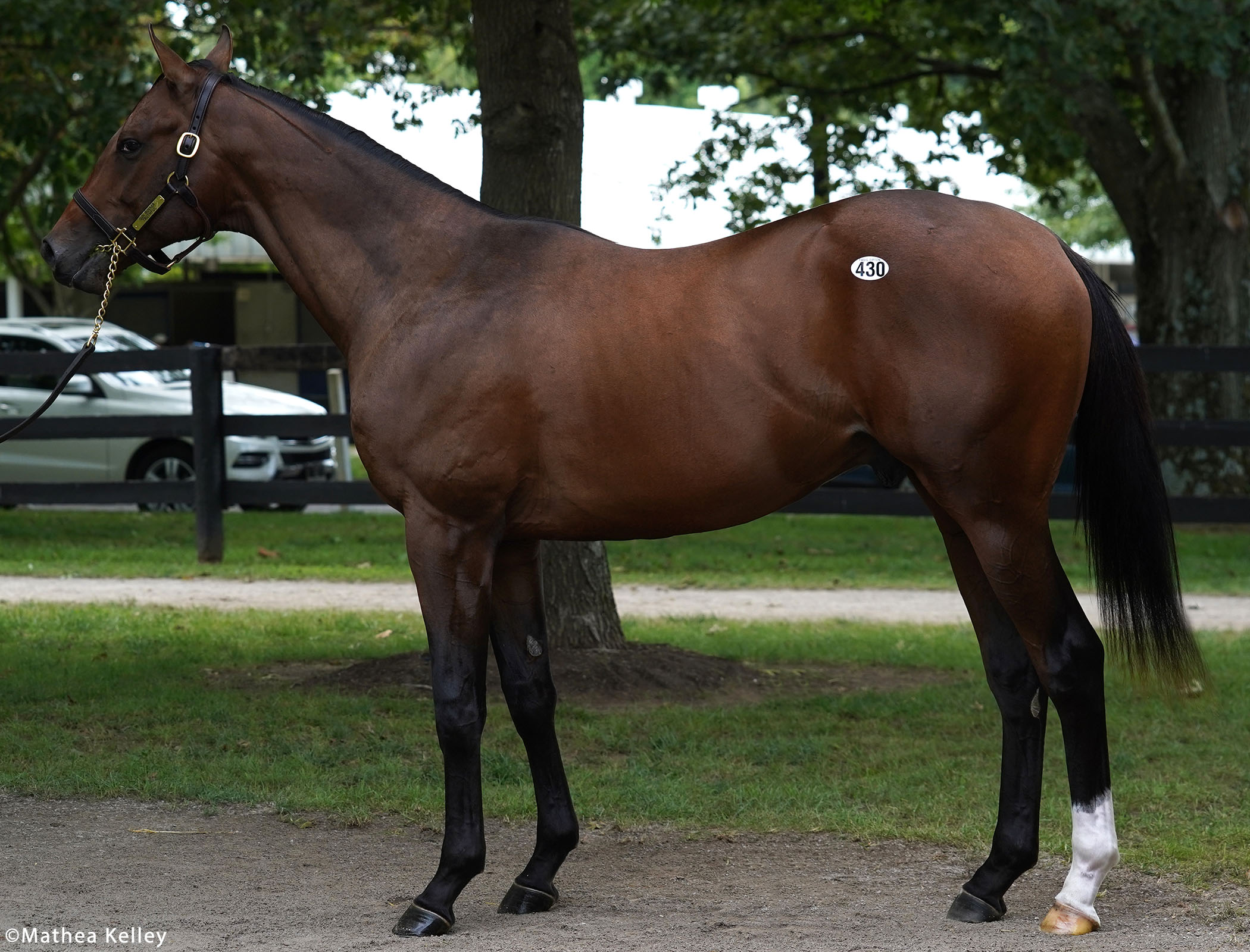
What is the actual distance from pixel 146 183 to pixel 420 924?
2245 millimetres

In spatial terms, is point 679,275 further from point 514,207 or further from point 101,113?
point 101,113

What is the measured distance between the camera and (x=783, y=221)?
160 inches

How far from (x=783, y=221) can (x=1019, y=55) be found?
8.39 metres

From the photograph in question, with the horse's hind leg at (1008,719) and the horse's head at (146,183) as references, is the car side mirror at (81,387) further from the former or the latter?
the horse's hind leg at (1008,719)

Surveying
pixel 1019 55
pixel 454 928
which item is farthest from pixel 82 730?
pixel 1019 55

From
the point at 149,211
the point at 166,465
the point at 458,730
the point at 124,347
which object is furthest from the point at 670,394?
the point at 124,347

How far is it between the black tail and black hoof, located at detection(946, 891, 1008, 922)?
2.59 feet

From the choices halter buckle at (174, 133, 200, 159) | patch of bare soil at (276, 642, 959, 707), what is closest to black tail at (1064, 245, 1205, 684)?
halter buckle at (174, 133, 200, 159)

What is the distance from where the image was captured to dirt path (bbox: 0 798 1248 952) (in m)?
3.90

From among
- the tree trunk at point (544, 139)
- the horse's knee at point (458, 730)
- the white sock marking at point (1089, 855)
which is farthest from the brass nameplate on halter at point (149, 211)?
the white sock marking at point (1089, 855)

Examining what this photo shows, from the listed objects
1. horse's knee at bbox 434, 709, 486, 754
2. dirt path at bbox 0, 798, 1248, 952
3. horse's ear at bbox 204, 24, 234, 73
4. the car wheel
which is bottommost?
dirt path at bbox 0, 798, 1248, 952

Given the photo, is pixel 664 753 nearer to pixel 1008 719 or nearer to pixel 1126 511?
pixel 1008 719

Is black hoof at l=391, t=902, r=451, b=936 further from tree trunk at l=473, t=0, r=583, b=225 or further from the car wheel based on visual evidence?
the car wheel

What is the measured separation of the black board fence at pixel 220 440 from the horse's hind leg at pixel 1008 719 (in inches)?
264
